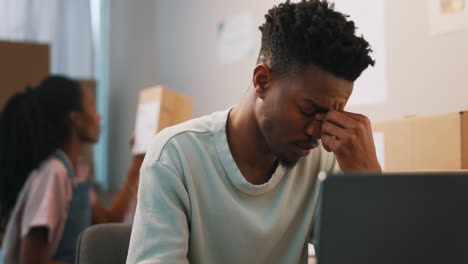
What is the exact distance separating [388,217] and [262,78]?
569 mm

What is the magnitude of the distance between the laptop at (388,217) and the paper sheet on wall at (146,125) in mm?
1407

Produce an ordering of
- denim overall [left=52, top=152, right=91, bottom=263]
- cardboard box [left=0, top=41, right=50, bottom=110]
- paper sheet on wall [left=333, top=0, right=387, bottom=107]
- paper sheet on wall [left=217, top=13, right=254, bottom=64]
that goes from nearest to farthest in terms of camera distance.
→ paper sheet on wall [left=333, top=0, right=387, bottom=107] < denim overall [left=52, top=152, right=91, bottom=263] < paper sheet on wall [left=217, top=13, right=254, bottom=64] < cardboard box [left=0, top=41, right=50, bottom=110]

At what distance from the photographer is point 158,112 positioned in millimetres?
1887

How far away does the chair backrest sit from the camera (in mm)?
1130

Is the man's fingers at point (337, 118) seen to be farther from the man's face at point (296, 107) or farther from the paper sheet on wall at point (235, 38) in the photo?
the paper sheet on wall at point (235, 38)

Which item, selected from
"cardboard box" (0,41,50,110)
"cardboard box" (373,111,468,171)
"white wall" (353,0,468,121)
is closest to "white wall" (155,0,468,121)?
"white wall" (353,0,468,121)

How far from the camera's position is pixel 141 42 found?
318cm

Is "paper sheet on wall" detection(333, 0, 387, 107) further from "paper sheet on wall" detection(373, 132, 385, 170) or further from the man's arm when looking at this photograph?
the man's arm

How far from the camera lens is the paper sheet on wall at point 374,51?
1.50m

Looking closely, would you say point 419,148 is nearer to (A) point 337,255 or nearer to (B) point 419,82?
(B) point 419,82

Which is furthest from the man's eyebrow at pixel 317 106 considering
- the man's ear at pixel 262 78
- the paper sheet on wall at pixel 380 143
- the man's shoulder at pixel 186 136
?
the paper sheet on wall at pixel 380 143

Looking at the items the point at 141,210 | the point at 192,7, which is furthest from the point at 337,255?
the point at 192,7

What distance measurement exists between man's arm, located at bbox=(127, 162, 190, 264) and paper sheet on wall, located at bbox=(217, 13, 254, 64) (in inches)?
48.5

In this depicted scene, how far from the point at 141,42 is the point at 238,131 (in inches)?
87.1
